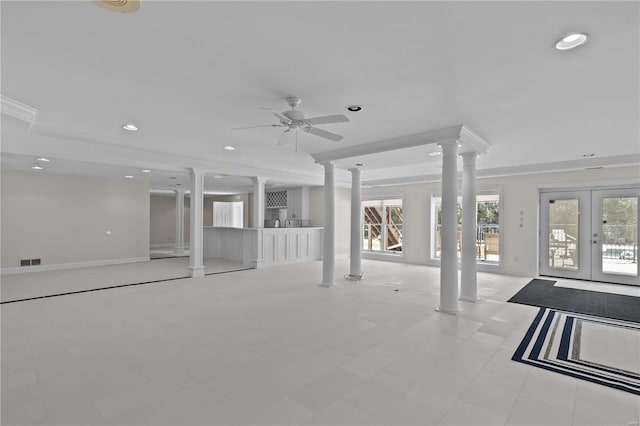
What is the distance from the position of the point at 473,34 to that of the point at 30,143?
595 centimetres

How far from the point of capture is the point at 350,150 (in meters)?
5.24

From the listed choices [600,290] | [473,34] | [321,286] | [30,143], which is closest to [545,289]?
[600,290]

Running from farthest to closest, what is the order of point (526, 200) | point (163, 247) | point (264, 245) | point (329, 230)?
point (163, 247) → point (264, 245) → point (526, 200) → point (329, 230)

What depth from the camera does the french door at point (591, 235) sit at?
6184mm

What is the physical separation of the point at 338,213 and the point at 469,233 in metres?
5.48

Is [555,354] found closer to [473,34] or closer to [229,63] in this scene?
[473,34]

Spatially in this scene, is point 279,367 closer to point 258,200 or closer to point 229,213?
point 258,200

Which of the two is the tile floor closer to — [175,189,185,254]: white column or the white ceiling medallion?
[175,189,185,254]: white column

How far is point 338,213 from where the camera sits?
10117mm

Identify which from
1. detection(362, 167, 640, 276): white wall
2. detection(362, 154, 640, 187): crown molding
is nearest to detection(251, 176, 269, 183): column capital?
detection(362, 154, 640, 187): crown molding

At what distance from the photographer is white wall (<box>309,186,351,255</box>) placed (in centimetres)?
1009

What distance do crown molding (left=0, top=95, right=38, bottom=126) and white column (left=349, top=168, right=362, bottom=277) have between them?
5001mm

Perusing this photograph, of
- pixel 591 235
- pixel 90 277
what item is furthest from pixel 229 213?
pixel 591 235

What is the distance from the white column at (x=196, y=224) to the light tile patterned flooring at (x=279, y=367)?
6.23 feet
